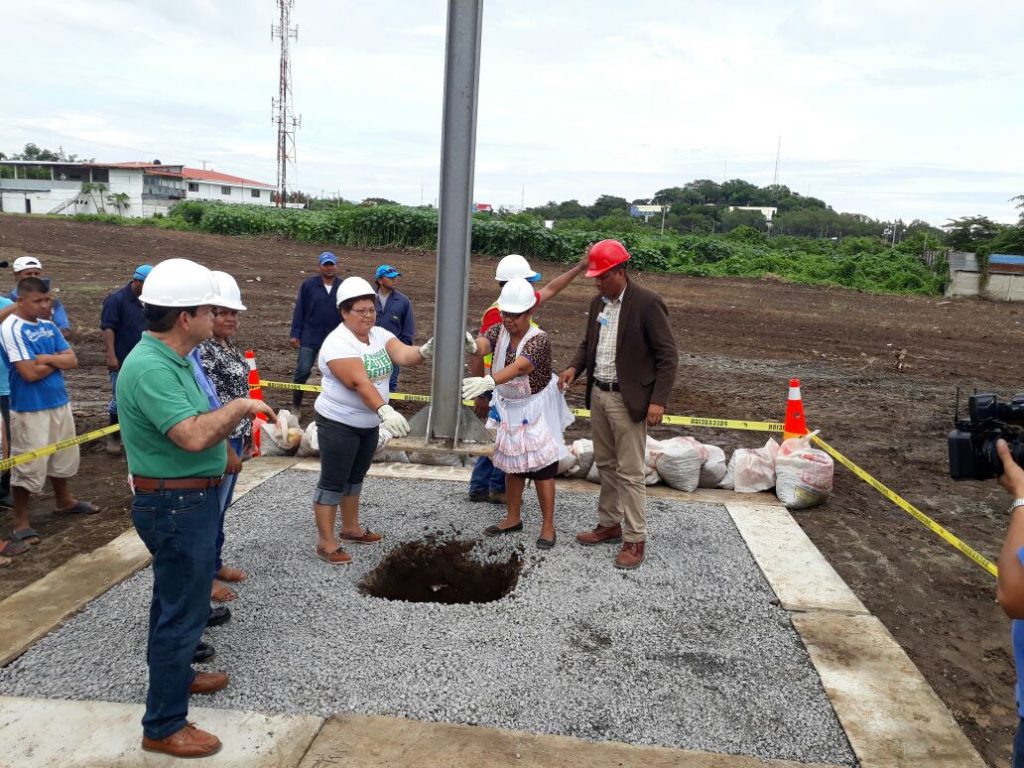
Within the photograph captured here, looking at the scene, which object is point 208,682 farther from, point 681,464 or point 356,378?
point 681,464

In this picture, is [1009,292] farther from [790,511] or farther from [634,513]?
[634,513]

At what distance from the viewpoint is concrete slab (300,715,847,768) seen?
3.01m

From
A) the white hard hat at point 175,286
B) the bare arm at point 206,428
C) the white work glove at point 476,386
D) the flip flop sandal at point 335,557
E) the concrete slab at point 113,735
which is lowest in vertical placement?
the concrete slab at point 113,735

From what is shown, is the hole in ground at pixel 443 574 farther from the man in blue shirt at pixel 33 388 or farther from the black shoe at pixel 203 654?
Result: the man in blue shirt at pixel 33 388

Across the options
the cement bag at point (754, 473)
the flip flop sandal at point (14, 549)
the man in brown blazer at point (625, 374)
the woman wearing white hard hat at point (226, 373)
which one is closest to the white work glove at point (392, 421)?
the woman wearing white hard hat at point (226, 373)

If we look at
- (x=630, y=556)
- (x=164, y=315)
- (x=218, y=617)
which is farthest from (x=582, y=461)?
(x=164, y=315)

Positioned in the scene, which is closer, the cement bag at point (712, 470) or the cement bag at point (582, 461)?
the cement bag at point (712, 470)

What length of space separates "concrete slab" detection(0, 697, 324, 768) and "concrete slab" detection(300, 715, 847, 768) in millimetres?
145

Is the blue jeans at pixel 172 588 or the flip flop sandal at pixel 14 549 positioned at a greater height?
the blue jeans at pixel 172 588

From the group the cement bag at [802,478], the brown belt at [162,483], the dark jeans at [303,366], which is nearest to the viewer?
the brown belt at [162,483]

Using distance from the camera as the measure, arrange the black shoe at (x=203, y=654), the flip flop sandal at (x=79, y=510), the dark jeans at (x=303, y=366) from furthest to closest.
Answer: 1. the dark jeans at (x=303, y=366)
2. the flip flop sandal at (x=79, y=510)
3. the black shoe at (x=203, y=654)

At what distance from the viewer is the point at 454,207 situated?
202 inches

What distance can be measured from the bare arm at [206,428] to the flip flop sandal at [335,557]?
6.79ft

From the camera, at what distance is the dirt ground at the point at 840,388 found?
4.66m
